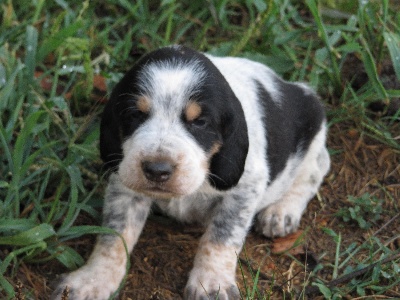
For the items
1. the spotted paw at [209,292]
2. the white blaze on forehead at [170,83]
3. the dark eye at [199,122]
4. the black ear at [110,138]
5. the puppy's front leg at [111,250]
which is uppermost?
the white blaze on forehead at [170,83]

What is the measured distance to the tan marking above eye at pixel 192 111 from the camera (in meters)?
4.73

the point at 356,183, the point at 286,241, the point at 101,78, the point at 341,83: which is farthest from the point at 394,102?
the point at 101,78

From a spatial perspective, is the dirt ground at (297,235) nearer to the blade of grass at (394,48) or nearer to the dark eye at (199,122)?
the blade of grass at (394,48)

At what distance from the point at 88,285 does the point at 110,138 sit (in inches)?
35.8

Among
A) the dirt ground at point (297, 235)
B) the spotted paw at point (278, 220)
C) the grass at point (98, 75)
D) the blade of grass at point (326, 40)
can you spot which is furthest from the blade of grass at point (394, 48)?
the spotted paw at point (278, 220)

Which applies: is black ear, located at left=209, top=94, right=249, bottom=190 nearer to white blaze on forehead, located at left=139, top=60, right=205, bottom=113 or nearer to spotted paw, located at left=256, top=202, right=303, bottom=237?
white blaze on forehead, located at left=139, top=60, right=205, bottom=113

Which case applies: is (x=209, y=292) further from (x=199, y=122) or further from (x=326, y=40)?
(x=326, y=40)

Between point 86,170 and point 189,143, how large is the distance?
4.32 ft

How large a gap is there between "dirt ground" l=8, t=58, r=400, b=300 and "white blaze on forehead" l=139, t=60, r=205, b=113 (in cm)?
103

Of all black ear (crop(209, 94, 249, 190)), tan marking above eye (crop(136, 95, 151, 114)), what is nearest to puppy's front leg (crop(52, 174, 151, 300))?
black ear (crop(209, 94, 249, 190))

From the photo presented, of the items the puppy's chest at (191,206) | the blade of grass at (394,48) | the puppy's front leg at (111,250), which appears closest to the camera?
the puppy's front leg at (111,250)

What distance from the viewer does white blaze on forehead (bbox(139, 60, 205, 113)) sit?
4.74 metres

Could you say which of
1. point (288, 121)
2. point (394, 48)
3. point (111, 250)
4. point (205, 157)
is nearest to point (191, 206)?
point (111, 250)

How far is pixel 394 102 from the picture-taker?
6.89 m
